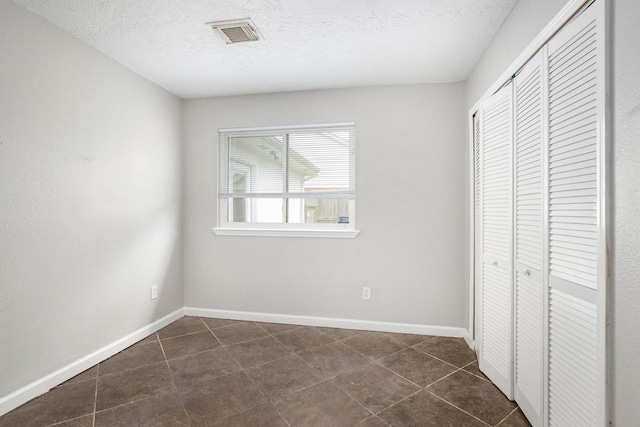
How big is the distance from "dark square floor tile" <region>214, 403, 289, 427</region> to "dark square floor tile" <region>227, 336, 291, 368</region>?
1.83 ft

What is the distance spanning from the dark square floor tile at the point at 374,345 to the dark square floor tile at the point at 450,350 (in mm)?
211

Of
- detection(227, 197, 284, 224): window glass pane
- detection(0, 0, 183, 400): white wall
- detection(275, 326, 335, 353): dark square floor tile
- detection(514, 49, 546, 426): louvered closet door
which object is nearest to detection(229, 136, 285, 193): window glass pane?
detection(227, 197, 284, 224): window glass pane

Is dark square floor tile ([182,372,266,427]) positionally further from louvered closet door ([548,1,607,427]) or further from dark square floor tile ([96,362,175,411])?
louvered closet door ([548,1,607,427])

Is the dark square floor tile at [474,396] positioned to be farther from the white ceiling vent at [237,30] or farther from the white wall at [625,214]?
the white ceiling vent at [237,30]

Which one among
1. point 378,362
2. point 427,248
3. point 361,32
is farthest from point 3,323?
point 427,248

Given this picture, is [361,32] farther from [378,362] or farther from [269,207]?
[378,362]

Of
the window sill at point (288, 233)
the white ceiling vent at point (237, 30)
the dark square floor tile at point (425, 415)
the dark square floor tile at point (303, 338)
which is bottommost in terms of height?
the dark square floor tile at point (425, 415)

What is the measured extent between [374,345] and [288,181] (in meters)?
1.76

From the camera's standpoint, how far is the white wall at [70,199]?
187 cm

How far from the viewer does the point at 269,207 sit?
3.41 meters

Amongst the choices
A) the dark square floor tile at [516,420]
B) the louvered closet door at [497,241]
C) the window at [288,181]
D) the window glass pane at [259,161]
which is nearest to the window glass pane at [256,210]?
the window at [288,181]

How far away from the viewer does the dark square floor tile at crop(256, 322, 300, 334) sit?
3.07 meters

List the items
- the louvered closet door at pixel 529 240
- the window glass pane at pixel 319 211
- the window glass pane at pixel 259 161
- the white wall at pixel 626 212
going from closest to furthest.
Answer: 1. the white wall at pixel 626 212
2. the louvered closet door at pixel 529 240
3. the window glass pane at pixel 319 211
4. the window glass pane at pixel 259 161

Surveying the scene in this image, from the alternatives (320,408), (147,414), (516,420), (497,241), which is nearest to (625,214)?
(497,241)
